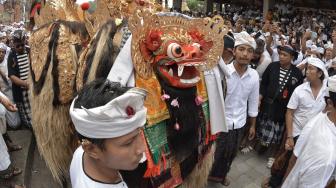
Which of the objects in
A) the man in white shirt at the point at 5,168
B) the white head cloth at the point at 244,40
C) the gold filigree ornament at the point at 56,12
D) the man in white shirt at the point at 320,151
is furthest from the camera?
the white head cloth at the point at 244,40

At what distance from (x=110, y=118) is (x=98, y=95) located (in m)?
0.12

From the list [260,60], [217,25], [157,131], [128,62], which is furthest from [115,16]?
[260,60]

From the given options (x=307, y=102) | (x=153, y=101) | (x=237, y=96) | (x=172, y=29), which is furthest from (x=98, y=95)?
(x=307, y=102)

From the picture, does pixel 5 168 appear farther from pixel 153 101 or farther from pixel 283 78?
pixel 283 78

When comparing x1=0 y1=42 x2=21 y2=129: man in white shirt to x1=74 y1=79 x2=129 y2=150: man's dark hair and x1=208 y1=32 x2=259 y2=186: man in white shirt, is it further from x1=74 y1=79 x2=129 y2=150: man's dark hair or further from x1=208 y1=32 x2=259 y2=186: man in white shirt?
x1=74 y1=79 x2=129 y2=150: man's dark hair

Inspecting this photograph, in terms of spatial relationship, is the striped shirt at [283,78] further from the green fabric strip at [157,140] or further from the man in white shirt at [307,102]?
the green fabric strip at [157,140]

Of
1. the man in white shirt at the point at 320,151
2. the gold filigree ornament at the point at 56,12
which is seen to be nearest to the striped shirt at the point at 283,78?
the man in white shirt at the point at 320,151

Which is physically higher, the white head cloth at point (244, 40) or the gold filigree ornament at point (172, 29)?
the gold filigree ornament at point (172, 29)

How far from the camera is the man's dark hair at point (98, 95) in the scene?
1.40 m

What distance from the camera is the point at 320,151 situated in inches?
87.0

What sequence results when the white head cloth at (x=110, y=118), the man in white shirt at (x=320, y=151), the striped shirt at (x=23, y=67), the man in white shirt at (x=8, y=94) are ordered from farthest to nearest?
the man in white shirt at (x=8, y=94) → the striped shirt at (x=23, y=67) → the man in white shirt at (x=320, y=151) → the white head cloth at (x=110, y=118)

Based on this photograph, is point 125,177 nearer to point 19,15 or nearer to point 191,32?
point 191,32

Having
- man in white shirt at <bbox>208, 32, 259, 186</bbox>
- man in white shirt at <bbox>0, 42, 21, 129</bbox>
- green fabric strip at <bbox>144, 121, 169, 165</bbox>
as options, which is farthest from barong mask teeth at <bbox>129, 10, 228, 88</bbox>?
man in white shirt at <bbox>0, 42, 21, 129</bbox>

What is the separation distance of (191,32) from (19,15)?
10.8 m
